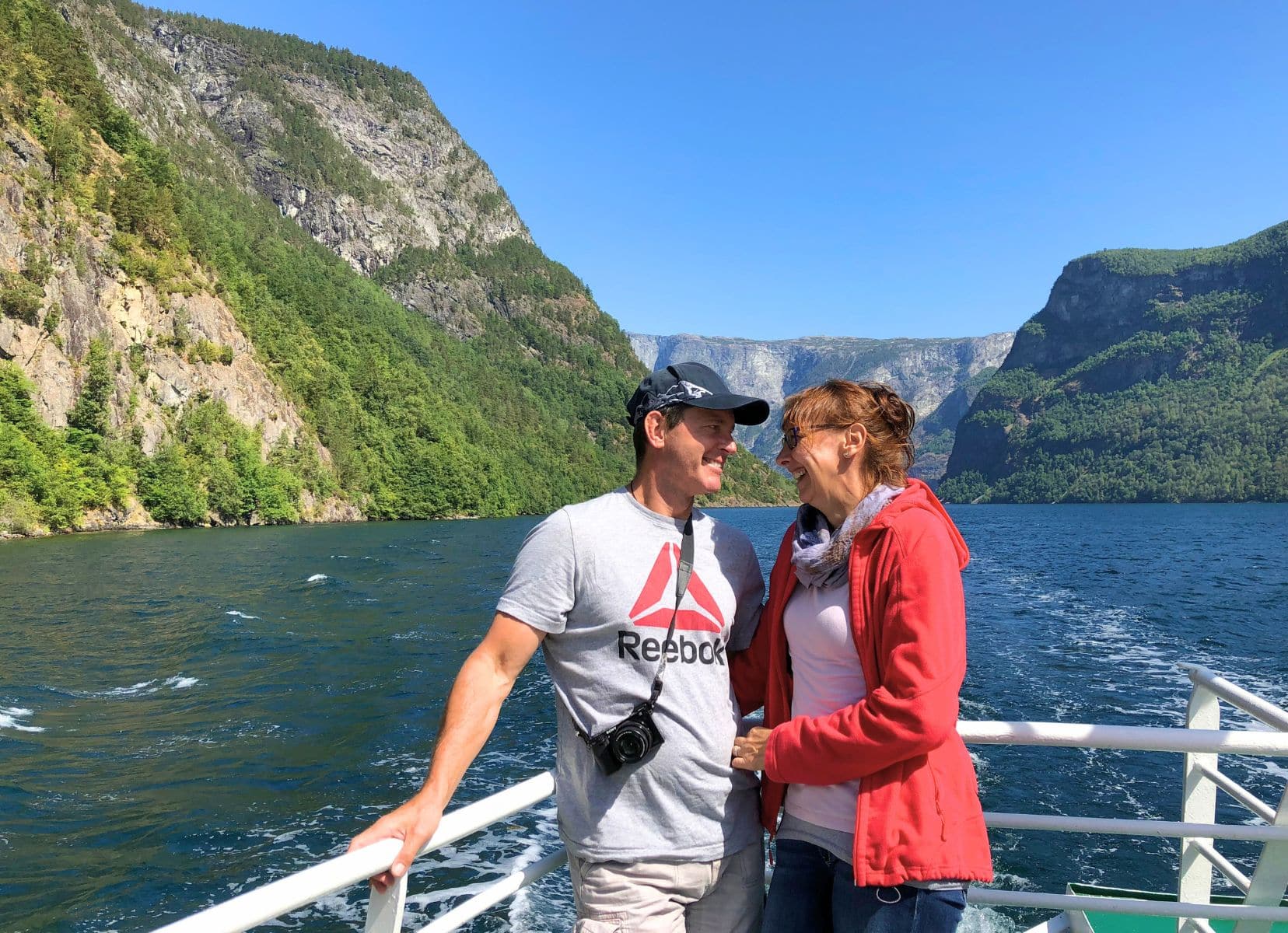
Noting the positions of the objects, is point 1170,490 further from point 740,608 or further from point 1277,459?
point 740,608

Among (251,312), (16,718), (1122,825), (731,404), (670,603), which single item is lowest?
(16,718)

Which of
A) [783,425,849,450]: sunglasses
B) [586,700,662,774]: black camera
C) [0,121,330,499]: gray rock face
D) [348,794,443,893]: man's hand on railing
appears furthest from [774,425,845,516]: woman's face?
[0,121,330,499]: gray rock face

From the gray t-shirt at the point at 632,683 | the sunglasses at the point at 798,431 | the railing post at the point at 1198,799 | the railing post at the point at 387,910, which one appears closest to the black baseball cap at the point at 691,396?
the sunglasses at the point at 798,431

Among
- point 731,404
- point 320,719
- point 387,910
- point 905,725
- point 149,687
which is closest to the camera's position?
point 387,910

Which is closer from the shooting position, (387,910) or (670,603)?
(387,910)

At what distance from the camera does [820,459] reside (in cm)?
255

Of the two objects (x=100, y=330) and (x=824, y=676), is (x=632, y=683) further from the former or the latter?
(x=100, y=330)

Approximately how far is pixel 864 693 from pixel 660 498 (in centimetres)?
85

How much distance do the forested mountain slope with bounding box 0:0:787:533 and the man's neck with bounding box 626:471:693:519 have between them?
173 feet

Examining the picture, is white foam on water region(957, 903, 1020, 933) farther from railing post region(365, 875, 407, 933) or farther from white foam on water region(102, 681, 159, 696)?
white foam on water region(102, 681, 159, 696)

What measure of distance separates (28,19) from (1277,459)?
180088 millimetres

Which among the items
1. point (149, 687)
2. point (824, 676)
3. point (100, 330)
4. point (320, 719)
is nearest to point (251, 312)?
point (100, 330)

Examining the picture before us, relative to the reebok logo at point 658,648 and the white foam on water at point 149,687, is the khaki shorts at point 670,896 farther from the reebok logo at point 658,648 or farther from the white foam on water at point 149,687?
the white foam on water at point 149,687

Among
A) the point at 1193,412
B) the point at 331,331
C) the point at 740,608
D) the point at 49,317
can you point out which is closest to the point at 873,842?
the point at 740,608
